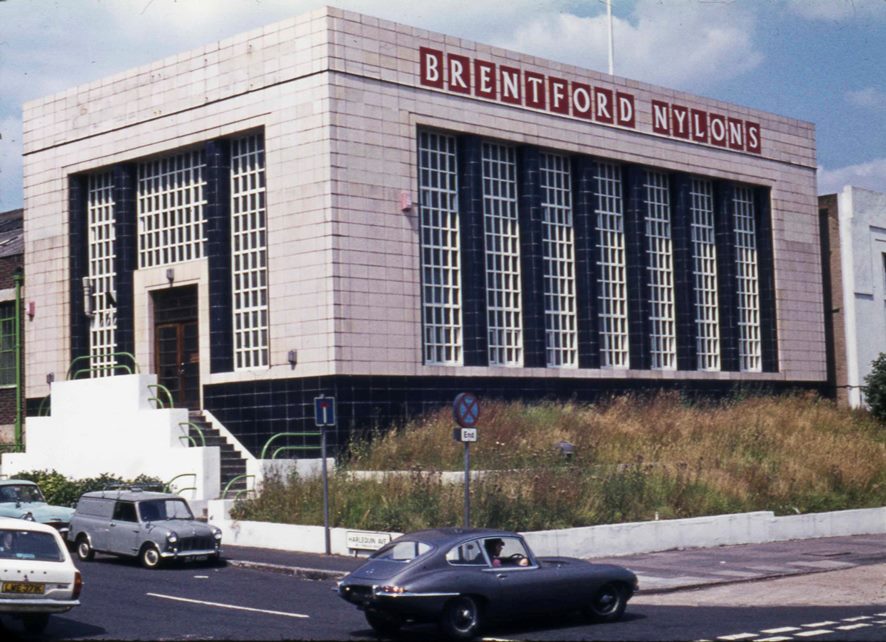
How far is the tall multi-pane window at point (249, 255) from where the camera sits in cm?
3391

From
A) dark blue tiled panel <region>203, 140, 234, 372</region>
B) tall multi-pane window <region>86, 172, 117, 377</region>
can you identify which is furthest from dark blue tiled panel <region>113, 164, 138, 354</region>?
dark blue tiled panel <region>203, 140, 234, 372</region>

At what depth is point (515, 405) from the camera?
113 ft

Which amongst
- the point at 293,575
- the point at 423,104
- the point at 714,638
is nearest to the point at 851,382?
the point at 423,104

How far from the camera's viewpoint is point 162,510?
81.0ft

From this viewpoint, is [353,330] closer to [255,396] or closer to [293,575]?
[255,396]

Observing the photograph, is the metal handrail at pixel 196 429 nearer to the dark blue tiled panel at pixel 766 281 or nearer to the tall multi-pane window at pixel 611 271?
the tall multi-pane window at pixel 611 271

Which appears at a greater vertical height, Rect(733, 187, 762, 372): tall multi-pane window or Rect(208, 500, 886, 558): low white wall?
Rect(733, 187, 762, 372): tall multi-pane window

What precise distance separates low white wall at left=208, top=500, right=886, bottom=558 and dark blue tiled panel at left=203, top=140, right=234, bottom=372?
280 inches

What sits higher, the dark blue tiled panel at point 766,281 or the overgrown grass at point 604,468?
the dark blue tiled panel at point 766,281

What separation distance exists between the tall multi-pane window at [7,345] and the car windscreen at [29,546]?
2531 centimetres

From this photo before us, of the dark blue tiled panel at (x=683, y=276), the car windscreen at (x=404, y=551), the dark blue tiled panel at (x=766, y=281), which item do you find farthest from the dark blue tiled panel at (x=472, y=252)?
the car windscreen at (x=404, y=551)

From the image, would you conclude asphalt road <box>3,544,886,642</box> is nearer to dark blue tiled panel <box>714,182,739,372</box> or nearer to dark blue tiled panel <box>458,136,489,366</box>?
dark blue tiled panel <box>458,136,489,366</box>

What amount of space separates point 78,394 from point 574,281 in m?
14.0

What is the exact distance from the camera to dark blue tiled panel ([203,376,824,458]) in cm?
3209
